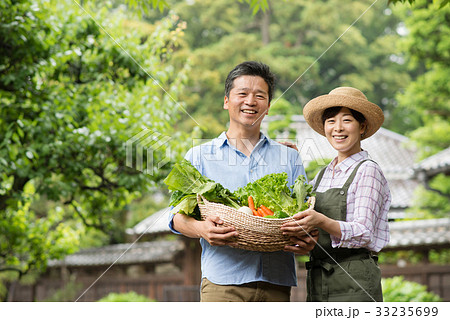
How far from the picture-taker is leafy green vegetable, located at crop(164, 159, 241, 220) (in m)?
1.38

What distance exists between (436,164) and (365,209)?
5.14m

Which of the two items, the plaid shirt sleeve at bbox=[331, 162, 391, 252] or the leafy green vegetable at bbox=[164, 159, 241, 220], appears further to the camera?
the leafy green vegetable at bbox=[164, 159, 241, 220]

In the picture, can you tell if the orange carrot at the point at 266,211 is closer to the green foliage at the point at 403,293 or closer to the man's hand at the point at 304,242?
the man's hand at the point at 304,242

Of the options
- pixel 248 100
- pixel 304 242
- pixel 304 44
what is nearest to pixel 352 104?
pixel 248 100

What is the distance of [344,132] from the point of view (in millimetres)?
1394

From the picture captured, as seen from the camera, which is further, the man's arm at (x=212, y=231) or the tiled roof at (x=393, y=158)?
the tiled roof at (x=393, y=158)

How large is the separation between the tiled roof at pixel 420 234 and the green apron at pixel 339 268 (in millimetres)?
4866

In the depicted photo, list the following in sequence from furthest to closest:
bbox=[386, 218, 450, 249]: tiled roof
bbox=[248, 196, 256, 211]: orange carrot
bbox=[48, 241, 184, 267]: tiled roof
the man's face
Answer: bbox=[48, 241, 184, 267]: tiled roof
bbox=[386, 218, 450, 249]: tiled roof
the man's face
bbox=[248, 196, 256, 211]: orange carrot

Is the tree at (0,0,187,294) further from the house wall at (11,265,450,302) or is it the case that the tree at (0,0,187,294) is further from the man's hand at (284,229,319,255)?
the house wall at (11,265,450,302)

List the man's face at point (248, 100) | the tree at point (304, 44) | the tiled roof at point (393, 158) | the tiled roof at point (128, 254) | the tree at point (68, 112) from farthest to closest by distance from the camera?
the tree at point (304, 44) < the tiled roof at point (128, 254) < the tiled roof at point (393, 158) < the tree at point (68, 112) < the man's face at point (248, 100)

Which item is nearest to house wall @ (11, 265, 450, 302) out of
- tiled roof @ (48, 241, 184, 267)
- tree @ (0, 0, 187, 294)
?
tiled roof @ (48, 241, 184, 267)

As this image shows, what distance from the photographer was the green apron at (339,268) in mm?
1271

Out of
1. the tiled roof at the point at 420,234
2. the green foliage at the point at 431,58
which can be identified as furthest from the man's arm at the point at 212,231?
the green foliage at the point at 431,58

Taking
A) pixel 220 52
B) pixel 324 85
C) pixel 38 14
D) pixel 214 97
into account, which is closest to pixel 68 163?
pixel 38 14
